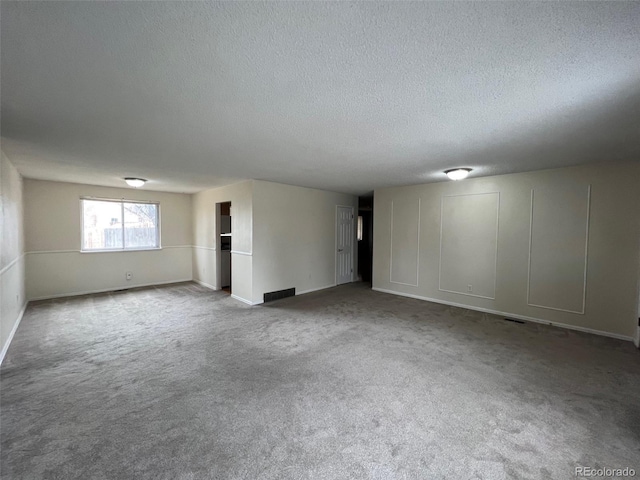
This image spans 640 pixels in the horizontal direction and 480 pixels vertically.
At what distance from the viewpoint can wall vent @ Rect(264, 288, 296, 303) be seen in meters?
5.44

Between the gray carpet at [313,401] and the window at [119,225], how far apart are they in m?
2.55

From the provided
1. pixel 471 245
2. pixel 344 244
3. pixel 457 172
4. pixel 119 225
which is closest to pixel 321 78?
pixel 457 172

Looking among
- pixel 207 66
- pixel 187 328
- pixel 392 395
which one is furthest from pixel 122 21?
pixel 187 328

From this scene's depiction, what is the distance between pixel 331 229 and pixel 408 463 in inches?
210

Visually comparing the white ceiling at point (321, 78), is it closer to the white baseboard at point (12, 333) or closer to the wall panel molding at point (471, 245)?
the wall panel molding at point (471, 245)

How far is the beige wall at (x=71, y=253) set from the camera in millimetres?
5352

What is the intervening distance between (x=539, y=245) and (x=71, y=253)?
8.82m

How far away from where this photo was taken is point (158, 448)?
5.87 ft

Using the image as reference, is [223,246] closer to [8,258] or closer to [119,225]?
[119,225]

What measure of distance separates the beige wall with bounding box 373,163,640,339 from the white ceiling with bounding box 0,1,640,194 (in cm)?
82

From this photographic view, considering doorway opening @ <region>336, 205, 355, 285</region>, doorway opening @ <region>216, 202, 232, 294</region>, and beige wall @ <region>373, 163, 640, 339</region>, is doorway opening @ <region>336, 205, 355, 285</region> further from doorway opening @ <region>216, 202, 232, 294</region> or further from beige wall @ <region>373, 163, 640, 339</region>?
doorway opening @ <region>216, 202, 232, 294</region>

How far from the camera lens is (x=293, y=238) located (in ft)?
19.3

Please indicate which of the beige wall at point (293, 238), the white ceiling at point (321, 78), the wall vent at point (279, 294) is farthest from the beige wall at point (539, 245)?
the wall vent at point (279, 294)

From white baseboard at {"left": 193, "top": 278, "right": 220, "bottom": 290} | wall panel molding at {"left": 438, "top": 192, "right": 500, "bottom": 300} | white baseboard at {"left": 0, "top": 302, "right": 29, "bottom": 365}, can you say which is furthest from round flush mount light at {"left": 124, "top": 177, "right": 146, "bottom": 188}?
wall panel molding at {"left": 438, "top": 192, "right": 500, "bottom": 300}
